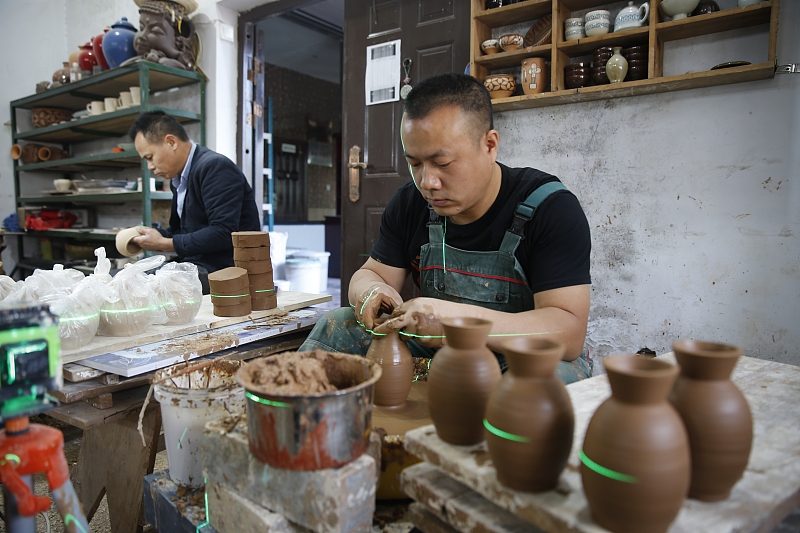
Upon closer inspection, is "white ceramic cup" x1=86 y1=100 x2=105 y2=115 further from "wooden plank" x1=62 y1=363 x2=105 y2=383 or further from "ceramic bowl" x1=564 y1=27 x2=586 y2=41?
Result: "ceramic bowl" x1=564 y1=27 x2=586 y2=41

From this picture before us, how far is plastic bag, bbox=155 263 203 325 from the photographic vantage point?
2359mm

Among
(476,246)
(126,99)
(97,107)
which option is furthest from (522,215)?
(97,107)

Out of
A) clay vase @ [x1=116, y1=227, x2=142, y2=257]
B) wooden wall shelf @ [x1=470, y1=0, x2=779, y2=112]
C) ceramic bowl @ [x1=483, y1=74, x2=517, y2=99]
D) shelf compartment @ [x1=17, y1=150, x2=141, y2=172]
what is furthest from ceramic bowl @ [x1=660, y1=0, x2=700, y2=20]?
shelf compartment @ [x1=17, y1=150, x2=141, y2=172]

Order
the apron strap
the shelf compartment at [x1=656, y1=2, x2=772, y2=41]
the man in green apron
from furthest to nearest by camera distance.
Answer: the shelf compartment at [x1=656, y1=2, x2=772, y2=41], the apron strap, the man in green apron

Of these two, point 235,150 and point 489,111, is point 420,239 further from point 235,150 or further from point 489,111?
point 235,150

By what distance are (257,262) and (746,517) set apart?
2.32 meters

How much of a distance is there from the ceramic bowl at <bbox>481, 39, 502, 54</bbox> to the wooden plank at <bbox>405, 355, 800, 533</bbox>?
2.55 m

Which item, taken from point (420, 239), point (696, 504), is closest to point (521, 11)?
point (420, 239)

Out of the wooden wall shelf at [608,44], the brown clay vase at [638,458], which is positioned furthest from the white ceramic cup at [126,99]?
the brown clay vase at [638,458]

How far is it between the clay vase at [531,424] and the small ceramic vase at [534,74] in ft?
8.15

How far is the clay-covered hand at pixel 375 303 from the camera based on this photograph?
6.15 feet

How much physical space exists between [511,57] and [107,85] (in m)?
4.65

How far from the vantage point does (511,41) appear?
124 inches

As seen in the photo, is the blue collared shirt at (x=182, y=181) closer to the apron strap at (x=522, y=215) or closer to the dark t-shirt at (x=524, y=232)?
the dark t-shirt at (x=524, y=232)
